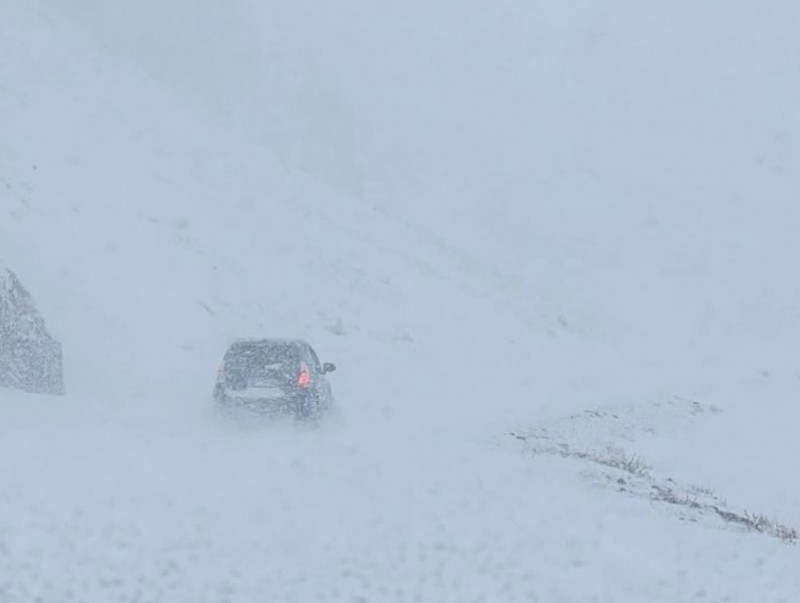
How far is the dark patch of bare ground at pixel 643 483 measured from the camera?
1138 cm

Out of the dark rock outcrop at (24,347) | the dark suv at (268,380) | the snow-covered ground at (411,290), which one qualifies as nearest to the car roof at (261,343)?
the dark suv at (268,380)

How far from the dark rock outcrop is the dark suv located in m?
2.99

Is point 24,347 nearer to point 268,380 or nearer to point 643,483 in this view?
point 268,380

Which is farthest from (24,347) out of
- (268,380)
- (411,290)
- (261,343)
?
(411,290)

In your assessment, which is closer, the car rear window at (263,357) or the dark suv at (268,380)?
the dark suv at (268,380)

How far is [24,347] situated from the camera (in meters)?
16.1

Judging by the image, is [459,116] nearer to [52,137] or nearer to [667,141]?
[667,141]

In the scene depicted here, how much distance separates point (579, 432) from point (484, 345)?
12.4 m

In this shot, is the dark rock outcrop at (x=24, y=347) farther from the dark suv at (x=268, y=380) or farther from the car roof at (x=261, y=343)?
the car roof at (x=261, y=343)

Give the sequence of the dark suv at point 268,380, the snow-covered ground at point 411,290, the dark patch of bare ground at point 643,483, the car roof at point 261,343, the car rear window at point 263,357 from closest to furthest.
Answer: the snow-covered ground at point 411,290 → the dark patch of bare ground at point 643,483 → the dark suv at point 268,380 → the car rear window at point 263,357 → the car roof at point 261,343

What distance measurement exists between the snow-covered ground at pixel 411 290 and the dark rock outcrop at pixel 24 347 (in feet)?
1.90

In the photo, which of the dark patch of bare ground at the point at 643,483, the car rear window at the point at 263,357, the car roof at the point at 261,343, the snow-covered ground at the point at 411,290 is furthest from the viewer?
the car roof at the point at 261,343

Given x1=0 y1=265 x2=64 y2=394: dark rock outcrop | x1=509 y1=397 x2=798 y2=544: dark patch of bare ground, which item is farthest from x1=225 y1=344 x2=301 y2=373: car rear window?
x1=509 y1=397 x2=798 y2=544: dark patch of bare ground

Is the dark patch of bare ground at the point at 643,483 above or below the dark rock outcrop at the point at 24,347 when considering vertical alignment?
below
